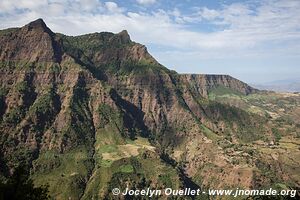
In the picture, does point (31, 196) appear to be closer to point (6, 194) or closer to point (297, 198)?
point (6, 194)

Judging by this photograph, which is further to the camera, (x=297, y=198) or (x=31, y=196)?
(x=297, y=198)

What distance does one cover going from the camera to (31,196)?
70312mm

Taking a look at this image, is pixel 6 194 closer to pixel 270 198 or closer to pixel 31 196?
pixel 31 196

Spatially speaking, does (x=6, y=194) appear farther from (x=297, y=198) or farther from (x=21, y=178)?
(x=297, y=198)

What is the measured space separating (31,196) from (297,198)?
53.3m

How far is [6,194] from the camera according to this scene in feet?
222

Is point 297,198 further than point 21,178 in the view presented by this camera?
Yes

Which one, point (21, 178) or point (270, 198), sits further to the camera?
point (270, 198)

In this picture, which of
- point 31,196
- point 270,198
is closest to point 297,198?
point 270,198

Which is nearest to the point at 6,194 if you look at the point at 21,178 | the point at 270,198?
the point at 21,178

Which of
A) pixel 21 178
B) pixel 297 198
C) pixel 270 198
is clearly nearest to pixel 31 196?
pixel 21 178

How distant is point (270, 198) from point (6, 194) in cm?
5055

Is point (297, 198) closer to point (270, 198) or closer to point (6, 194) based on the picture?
point (270, 198)

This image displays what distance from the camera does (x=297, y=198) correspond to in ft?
267
